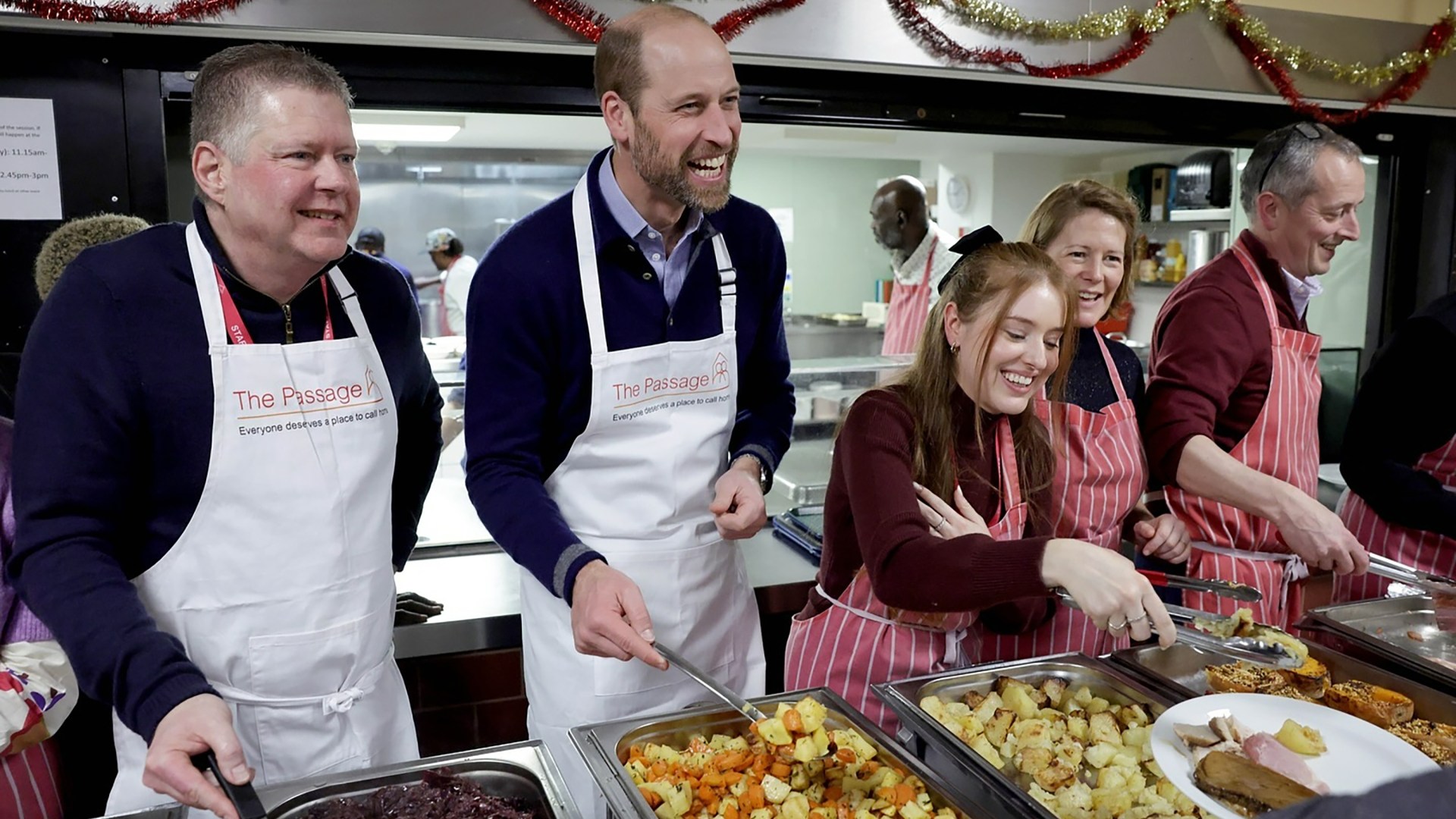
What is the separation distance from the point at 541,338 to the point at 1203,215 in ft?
14.0

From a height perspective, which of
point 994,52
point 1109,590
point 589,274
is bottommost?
point 1109,590

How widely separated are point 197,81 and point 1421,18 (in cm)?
356

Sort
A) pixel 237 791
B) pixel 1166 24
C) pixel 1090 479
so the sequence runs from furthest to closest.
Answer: pixel 1166 24 < pixel 1090 479 < pixel 237 791

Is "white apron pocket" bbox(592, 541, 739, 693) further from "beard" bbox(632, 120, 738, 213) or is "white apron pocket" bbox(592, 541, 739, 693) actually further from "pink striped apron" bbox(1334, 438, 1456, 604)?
"pink striped apron" bbox(1334, 438, 1456, 604)

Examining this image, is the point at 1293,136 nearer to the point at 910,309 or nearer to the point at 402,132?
the point at 910,309

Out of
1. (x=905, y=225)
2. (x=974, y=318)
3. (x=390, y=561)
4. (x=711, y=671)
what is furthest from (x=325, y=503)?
(x=905, y=225)

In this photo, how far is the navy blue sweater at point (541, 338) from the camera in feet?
4.99

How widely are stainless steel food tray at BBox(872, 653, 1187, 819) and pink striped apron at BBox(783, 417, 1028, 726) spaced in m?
0.16

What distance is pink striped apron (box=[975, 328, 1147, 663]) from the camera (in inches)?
69.4

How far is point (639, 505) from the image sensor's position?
1.63 metres

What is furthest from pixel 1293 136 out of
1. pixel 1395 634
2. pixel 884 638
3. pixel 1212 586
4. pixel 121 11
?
pixel 121 11

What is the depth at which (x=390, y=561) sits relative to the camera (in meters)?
1.54

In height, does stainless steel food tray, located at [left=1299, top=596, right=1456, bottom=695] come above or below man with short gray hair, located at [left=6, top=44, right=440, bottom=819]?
below

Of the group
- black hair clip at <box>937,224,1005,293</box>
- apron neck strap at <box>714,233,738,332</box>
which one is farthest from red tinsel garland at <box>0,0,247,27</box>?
black hair clip at <box>937,224,1005,293</box>
